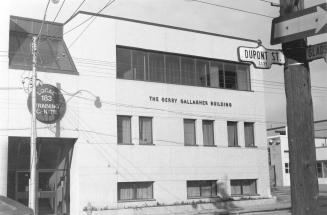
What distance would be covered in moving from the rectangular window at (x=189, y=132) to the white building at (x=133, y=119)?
78 mm

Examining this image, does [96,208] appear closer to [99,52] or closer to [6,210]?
[99,52]

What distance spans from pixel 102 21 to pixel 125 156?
319 inches

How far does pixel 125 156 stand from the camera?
29.0m

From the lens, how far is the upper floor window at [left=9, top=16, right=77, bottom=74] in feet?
88.4

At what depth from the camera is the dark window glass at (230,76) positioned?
34750 mm

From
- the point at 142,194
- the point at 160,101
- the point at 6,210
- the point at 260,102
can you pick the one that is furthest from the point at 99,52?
the point at 6,210

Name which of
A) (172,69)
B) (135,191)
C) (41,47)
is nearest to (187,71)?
(172,69)

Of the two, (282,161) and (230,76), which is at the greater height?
(230,76)

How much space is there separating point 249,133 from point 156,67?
343 inches

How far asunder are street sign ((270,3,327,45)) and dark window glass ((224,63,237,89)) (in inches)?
1138

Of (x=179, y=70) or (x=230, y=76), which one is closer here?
(x=179, y=70)

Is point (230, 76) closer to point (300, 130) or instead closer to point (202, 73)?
point (202, 73)

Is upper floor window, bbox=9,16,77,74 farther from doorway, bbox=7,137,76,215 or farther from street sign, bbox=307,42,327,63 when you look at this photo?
street sign, bbox=307,42,327,63

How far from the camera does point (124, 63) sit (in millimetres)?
Answer: 30281
